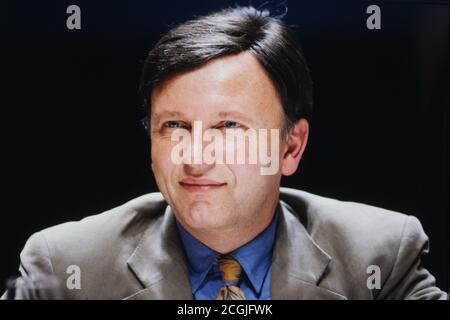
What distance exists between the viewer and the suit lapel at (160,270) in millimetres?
2469

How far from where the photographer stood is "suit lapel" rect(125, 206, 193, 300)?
247 cm

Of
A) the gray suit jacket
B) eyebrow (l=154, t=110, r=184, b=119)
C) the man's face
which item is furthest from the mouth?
eyebrow (l=154, t=110, r=184, b=119)

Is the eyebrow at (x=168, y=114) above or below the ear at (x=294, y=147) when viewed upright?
above

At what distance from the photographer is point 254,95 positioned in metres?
2.44

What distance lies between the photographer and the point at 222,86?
2.43m

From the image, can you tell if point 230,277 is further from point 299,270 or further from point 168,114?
point 168,114

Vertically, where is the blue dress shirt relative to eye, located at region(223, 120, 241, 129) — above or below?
below

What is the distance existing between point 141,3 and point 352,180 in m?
1.14

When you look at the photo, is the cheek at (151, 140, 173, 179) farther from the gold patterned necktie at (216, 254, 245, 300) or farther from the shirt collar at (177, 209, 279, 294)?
the gold patterned necktie at (216, 254, 245, 300)

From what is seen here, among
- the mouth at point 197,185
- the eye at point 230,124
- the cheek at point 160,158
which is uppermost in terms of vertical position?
the eye at point 230,124

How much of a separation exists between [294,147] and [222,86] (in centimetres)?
40

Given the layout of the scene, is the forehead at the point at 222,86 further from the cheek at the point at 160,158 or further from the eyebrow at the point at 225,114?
the cheek at the point at 160,158

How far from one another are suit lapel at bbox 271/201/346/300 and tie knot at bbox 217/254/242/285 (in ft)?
0.45

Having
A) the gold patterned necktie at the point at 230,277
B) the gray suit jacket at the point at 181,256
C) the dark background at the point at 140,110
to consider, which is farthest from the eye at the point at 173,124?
the gold patterned necktie at the point at 230,277
